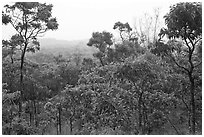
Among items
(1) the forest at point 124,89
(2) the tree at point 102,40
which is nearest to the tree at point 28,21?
(1) the forest at point 124,89

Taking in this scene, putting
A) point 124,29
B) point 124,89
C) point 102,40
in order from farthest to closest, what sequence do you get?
point 124,29
point 102,40
point 124,89

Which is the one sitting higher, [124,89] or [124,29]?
[124,29]

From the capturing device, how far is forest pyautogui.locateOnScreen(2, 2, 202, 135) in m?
5.39

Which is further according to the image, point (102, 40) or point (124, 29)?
point (124, 29)

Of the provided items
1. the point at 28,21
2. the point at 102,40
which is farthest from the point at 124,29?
the point at 28,21

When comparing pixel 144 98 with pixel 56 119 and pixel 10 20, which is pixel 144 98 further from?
pixel 10 20

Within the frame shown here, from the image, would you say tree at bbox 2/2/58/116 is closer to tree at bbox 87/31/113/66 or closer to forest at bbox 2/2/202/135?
forest at bbox 2/2/202/135

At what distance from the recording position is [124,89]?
7125mm

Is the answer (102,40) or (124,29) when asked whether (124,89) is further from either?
(124,29)

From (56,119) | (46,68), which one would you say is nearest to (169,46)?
(56,119)

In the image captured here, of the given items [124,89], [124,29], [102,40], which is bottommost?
[124,89]

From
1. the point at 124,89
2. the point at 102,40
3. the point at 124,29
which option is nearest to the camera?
the point at 124,89

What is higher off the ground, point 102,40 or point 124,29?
point 124,29

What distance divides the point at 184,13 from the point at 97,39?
747cm
